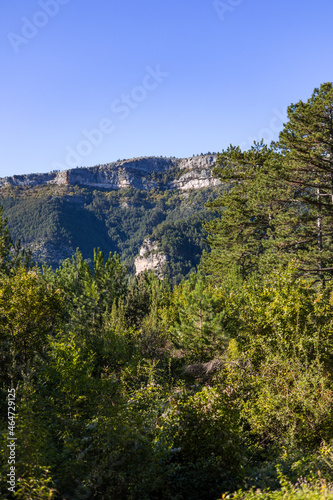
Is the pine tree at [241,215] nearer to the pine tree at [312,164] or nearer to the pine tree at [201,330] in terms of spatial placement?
the pine tree at [312,164]

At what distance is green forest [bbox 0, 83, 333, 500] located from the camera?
5.59 m

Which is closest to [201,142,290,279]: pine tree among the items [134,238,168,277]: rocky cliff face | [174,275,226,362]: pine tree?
[174,275,226,362]: pine tree

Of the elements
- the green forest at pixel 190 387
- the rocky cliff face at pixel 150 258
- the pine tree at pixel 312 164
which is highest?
the rocky cliff face at pixel 150 258

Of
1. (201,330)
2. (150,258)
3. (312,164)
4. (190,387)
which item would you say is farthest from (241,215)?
(150,258)

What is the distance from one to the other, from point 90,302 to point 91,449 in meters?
12.9

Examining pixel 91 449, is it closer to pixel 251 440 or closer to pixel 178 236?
pixel 251 440

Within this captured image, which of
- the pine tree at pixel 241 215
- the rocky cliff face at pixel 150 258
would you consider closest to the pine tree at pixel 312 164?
the pine tree at pixel 241 215

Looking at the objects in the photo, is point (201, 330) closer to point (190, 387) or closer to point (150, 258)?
point (190, 387)

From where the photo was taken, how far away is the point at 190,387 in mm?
10359

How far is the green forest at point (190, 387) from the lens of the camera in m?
5.59

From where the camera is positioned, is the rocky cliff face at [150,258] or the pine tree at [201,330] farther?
the rocky cliff face at [150,258]

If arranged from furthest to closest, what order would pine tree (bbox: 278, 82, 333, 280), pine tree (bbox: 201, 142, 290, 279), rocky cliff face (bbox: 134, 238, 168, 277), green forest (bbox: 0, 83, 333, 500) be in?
1. rocky cliff face (bbox: 134, 238, 168, 277)
2. pine tree (bbox: 201, 142, 290, 279)
3. pine tree (bbox: 278, 82, 333, 280)
4. green forest (bbox: 0, 83, 333, 500)

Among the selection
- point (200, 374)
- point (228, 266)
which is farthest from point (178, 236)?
point (200, 374)

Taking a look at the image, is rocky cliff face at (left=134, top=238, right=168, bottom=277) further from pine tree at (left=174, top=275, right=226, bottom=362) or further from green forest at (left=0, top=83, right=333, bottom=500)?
pine tree at (left=174, top=275, right=226, bottom=362)
